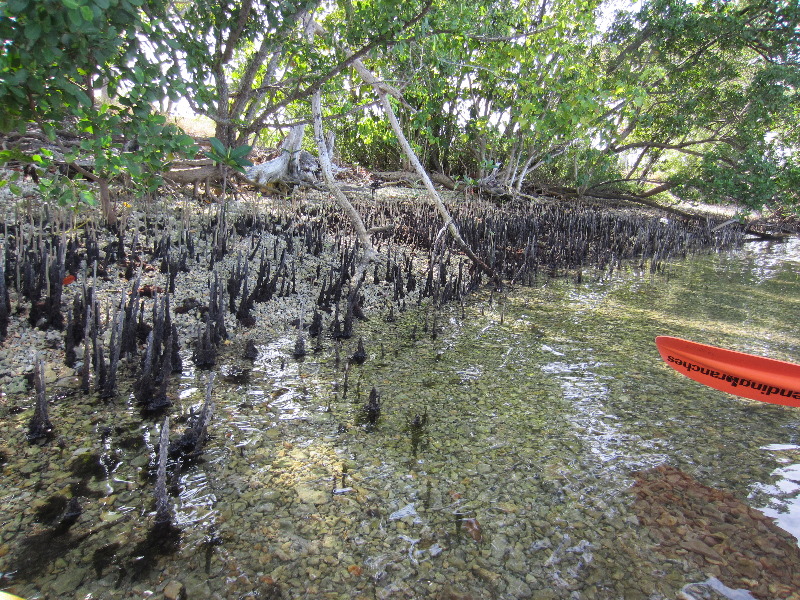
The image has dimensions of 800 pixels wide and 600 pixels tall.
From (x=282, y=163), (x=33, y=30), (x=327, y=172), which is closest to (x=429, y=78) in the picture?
(x=327, y=172)

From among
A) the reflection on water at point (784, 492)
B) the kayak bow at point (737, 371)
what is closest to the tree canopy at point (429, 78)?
the kayak bow at point (737, 371)

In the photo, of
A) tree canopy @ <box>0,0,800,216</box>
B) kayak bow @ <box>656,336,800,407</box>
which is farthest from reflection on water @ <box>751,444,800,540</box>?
tree canopy @ <box>0,0,800,216</box>

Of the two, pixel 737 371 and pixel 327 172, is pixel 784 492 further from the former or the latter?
pixel 327 172

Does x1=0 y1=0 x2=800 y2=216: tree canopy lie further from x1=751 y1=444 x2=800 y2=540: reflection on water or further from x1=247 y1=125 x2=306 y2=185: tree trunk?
x1=751 y1=444 x2=800 y2=540: reflection on water

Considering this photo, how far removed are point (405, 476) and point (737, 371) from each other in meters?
2.10

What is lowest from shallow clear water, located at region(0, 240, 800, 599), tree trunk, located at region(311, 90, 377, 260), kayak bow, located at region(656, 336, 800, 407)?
shallow clear water, located at region(0, 240, 800, 599)

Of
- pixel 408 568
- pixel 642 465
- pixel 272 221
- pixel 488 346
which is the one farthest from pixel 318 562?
pixel 272 221

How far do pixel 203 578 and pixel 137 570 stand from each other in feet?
0.69

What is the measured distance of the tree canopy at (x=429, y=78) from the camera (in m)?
2.01

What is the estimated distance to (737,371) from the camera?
9.60 feet

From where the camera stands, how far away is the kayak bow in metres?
2.79

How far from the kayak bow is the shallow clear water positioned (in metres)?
0.09

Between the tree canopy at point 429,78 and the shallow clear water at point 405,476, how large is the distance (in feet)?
4.16

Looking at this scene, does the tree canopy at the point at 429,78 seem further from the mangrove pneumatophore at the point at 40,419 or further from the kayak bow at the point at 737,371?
the kayak bow at the point at 737,371
